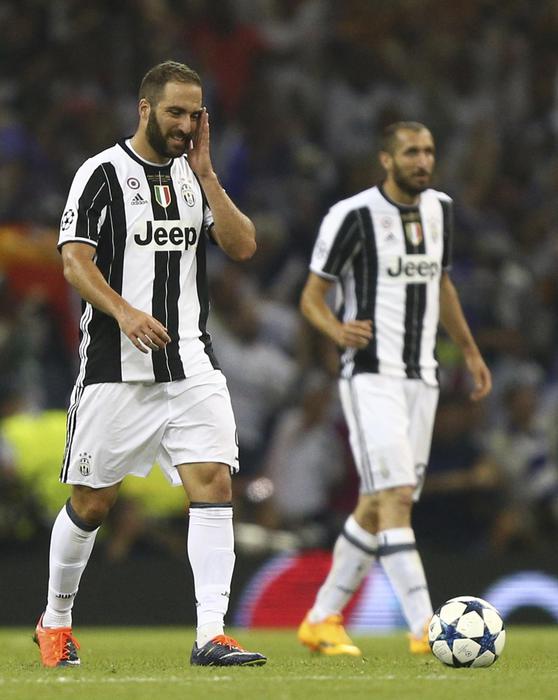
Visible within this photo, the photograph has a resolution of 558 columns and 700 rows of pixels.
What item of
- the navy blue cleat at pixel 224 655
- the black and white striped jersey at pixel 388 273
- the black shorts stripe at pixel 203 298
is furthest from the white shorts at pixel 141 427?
the black and white striped jersey at pixel 388 273

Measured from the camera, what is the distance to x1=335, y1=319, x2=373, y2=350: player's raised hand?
7.34 metres

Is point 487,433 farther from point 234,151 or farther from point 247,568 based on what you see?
point 234,151

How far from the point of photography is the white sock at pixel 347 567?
7.57 metres

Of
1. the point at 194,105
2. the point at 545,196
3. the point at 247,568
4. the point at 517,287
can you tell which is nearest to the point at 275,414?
the point at 247,568

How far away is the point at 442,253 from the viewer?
7652mm

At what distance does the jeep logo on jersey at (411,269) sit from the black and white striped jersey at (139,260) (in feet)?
5.67

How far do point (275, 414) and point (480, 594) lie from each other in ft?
6.76

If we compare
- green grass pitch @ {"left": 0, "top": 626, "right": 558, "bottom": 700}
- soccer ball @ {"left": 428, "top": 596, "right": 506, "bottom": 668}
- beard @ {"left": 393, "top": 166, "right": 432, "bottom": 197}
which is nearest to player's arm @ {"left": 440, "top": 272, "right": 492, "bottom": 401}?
beard @ {"left": 393, "top": 166, "right": 432, "bottom": 197}

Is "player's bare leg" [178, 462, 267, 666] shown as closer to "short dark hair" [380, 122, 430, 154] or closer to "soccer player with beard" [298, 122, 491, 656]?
"soccer player with beard" [298, 122, 491, 656]

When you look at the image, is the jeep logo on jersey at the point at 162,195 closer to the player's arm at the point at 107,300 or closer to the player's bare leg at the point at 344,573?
the player's arm at the point at 107,300

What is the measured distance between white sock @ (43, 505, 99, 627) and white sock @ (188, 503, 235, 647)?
1.45 ft

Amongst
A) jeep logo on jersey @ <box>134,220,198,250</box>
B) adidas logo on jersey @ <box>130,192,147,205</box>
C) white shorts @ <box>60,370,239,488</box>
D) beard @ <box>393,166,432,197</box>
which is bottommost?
white shorts @ <box>60,370,239,488</box>

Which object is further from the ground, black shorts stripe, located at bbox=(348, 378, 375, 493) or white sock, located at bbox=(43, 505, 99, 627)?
black shorts stripe, located at bbox=(348, 378, 375, 493)

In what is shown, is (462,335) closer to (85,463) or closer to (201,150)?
(201,150)
